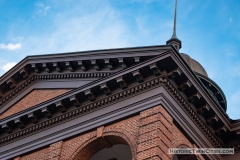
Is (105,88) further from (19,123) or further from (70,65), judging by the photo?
(19,123)

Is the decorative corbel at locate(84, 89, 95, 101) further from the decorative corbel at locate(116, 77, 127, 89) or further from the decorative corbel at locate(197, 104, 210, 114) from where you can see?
the decorative corbel at locate(197, 104, 210, 114)

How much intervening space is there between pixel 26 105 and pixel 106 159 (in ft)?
15.4

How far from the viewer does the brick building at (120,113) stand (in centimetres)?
1492

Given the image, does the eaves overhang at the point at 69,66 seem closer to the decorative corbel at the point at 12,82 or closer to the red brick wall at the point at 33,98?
the decorative corbel at the point at 12,82

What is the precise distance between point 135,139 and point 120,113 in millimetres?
1346

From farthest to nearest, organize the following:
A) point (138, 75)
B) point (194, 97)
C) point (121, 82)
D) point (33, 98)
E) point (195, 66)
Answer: point (195, 66) < point (33, 98) < point (121, 82) < point (194, 97) < point (138, 75)

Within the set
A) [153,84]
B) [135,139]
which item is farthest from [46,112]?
[153,84]

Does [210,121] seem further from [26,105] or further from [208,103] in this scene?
[26,105]

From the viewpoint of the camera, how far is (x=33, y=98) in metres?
20.2

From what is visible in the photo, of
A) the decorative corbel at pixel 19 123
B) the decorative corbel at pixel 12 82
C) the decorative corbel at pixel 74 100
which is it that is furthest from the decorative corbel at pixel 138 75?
the decorative corbel at pixel 12 82

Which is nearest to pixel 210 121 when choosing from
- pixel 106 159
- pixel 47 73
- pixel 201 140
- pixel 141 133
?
pixel 201 140

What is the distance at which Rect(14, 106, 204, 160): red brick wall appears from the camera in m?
14.0

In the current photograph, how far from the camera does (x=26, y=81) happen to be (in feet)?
68.6

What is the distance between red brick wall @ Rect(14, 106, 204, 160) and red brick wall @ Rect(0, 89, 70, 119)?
2.75 m
